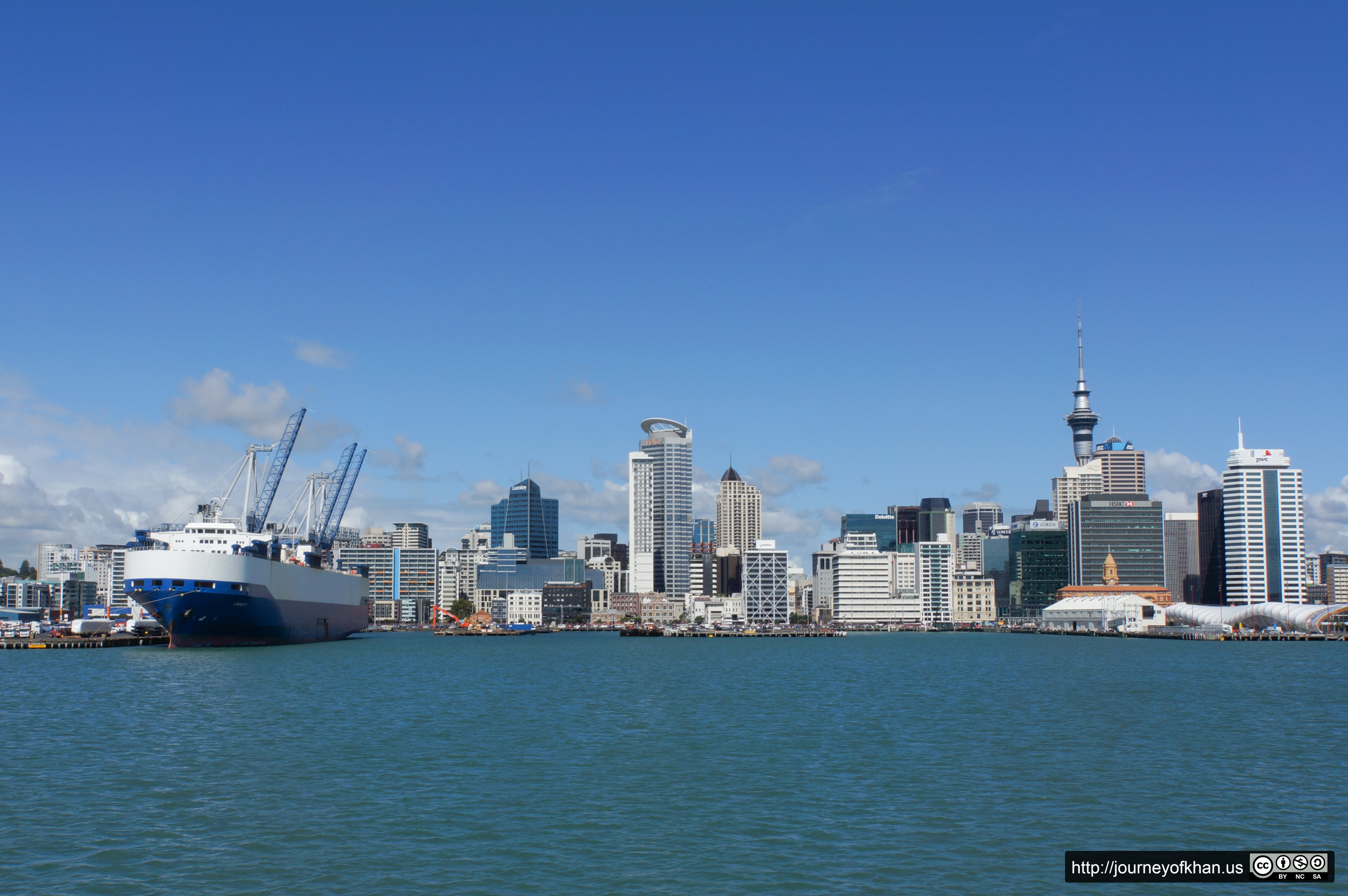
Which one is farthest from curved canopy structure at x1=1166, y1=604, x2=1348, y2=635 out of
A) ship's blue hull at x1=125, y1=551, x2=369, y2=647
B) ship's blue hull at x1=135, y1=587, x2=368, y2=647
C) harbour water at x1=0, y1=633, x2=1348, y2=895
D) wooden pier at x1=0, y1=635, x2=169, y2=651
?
wooden pier at x1=0, y1=635, x2=169, y2=651

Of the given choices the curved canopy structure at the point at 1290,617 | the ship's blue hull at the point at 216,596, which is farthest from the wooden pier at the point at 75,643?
the curved canopy structure at the point at 1290,617

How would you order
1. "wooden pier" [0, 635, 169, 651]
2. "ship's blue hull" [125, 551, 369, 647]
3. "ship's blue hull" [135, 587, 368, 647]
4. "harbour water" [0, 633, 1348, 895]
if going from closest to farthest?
"harbour water" [0, 633, 1348, 895]
"ship's blue hull" [125, 551, 369, 647]
"ship's blue hull" [135, 587, 368, 647]
"wooden pier" [0, 635, 169, 651]

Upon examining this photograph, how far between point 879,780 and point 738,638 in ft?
545

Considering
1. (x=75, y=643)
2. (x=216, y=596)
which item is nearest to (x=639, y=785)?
(x=216, y=596)

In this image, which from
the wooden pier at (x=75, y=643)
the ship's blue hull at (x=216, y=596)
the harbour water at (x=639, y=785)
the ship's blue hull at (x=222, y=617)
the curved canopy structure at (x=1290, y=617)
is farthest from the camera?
the curved canopy structure at (x=1290, y=617)

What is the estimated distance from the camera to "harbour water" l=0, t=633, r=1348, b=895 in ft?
79.4

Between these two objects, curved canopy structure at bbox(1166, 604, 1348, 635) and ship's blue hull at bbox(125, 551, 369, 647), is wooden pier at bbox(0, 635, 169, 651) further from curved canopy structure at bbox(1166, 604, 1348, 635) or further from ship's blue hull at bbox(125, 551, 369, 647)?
curved canopy structure at bbox(1166, 604, 1348, 635)

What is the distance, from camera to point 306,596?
13062 cm

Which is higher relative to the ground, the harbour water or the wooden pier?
the harbour water

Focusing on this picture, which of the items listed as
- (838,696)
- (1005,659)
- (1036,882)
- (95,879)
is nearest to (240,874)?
(95,879)

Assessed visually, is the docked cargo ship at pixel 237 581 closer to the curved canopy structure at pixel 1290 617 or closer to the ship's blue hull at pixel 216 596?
the ship's blue hull at pixel 216 596

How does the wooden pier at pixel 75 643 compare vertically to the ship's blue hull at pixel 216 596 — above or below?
below

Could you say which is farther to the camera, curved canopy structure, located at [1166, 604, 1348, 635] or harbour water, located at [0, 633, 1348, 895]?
curved canopy structure, located at [1166, 604, 1348, 635]

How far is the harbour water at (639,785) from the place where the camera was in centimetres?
2420
